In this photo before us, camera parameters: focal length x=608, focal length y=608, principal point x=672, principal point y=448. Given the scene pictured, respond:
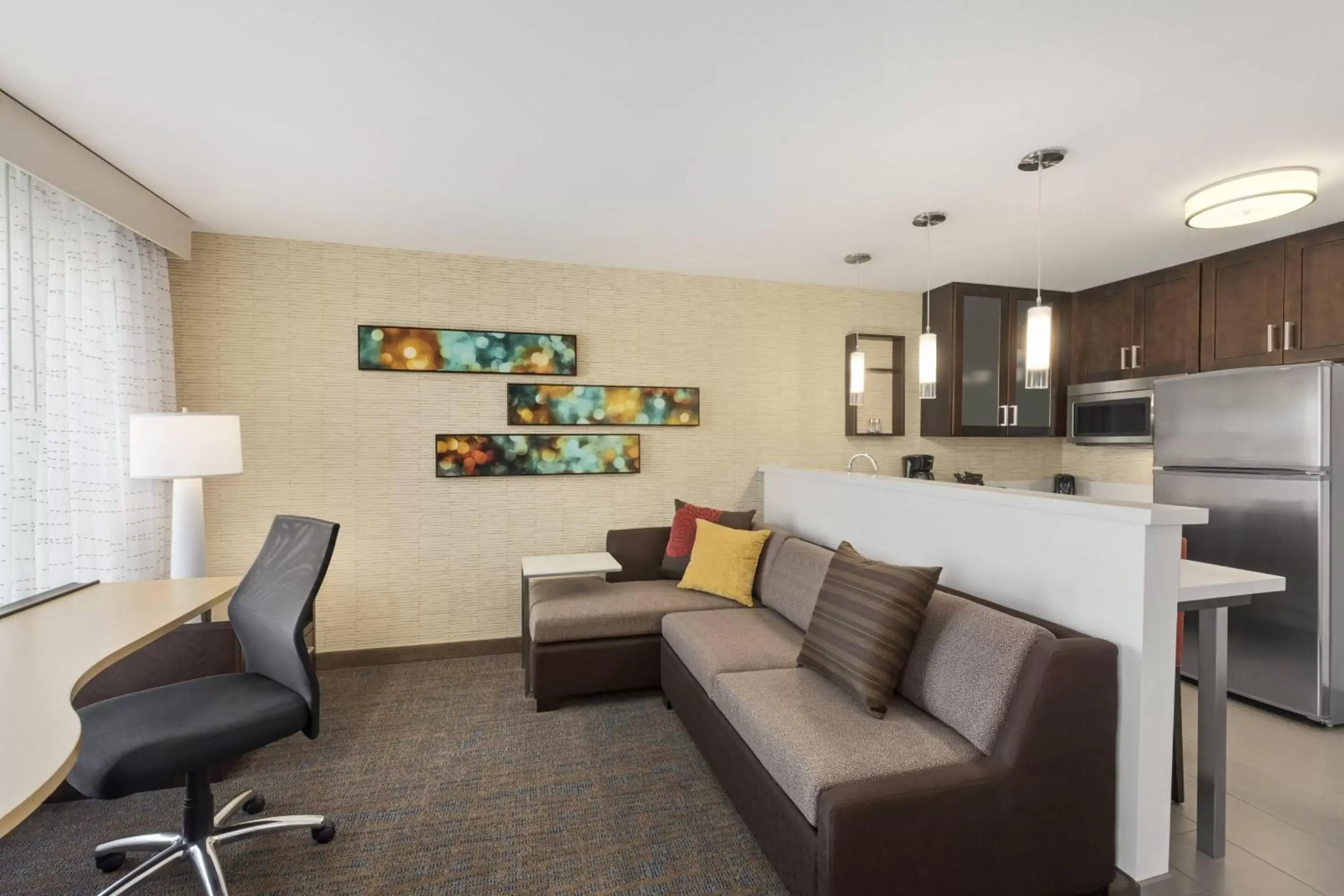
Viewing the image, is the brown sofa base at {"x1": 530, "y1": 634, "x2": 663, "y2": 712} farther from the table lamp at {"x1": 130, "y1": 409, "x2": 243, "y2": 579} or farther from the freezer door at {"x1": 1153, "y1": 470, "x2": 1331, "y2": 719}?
the freezer door at {"x1": 1153, "y1": 470, "x2": 1331, "y2": 719}

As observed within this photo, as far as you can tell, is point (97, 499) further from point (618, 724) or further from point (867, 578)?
point (867, 578)

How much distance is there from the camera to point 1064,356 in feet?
15.2

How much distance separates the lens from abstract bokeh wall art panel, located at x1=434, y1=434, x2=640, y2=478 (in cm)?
371

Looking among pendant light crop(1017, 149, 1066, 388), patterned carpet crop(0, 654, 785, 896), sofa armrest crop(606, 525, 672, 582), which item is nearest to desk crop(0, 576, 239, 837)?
patterned carpet crop(0, 654, 785, 896)

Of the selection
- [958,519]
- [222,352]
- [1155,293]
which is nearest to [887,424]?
[1155,293]

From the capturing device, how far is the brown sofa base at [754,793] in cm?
157

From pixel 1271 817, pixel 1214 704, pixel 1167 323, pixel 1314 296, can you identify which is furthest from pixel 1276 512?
pixel 1214 704

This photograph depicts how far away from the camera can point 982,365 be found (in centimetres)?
441

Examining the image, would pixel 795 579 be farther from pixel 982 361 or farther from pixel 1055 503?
pixel 982 361

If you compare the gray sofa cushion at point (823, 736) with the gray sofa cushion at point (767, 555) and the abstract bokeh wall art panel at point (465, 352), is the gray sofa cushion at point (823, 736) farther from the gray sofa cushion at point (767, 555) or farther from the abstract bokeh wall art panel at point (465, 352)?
the abstract bokeh wall art panel at point (465, 352)

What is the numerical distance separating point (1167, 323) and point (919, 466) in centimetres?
176

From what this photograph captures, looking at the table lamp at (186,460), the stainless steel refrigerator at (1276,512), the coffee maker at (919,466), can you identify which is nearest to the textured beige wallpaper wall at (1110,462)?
the stainless steel refrigerator at (1276,512)

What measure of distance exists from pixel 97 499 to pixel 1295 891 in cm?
460

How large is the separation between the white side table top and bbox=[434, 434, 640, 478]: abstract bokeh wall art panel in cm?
57
